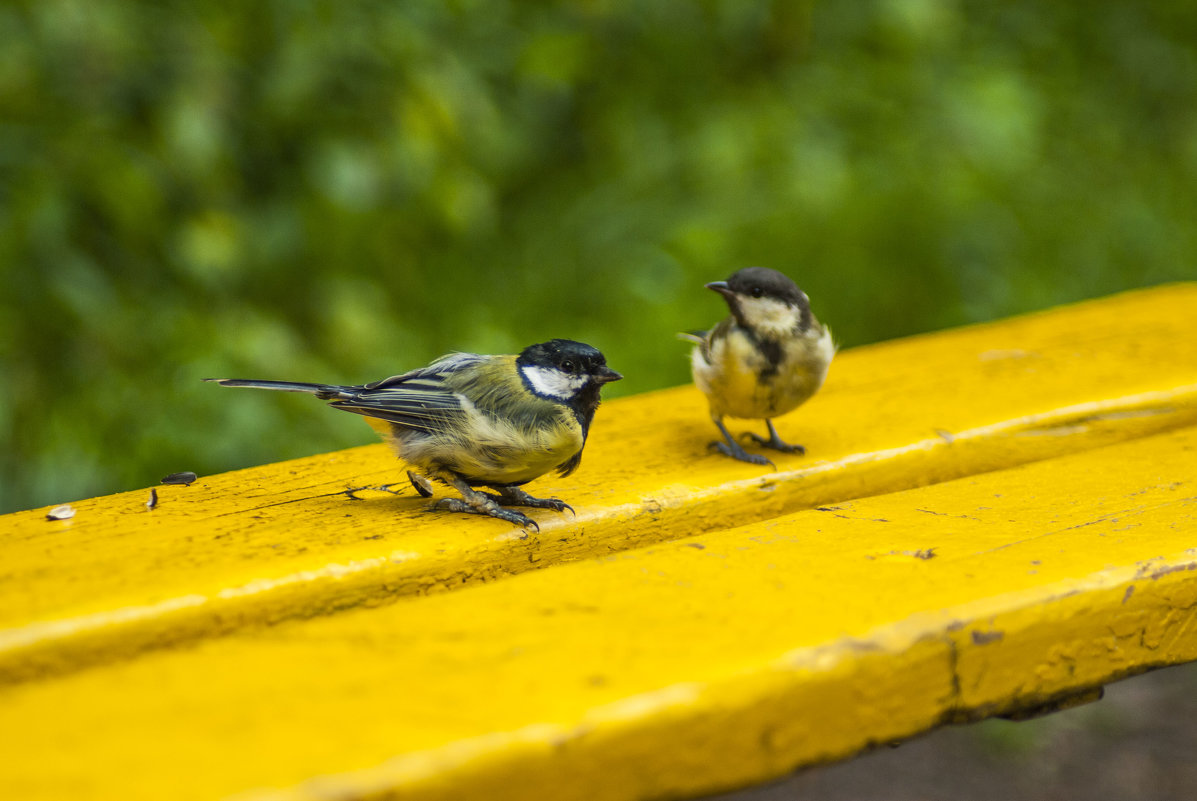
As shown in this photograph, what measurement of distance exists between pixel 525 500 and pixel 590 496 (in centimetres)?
10

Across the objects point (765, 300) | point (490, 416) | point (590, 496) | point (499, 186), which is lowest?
point (590, 496)

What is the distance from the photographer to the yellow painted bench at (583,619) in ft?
3.11

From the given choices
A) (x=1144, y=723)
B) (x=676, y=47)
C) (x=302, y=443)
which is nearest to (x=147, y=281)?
(x=302, y=443)

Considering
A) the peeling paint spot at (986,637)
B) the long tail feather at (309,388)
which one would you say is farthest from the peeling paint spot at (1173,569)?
the long tail feather at (309,388)

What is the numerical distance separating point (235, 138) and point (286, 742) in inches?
119

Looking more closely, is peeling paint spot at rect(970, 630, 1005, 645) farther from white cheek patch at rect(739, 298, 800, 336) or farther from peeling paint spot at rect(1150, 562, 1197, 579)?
white cheek patch at rect(739, 298, 800, 336)

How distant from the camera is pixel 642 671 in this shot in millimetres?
1044

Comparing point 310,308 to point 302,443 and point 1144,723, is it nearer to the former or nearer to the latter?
point 302,443

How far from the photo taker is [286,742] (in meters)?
0.93

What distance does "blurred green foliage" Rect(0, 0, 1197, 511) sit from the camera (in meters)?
3.25

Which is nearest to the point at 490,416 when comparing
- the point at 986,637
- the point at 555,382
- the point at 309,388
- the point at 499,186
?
the point at 555,382

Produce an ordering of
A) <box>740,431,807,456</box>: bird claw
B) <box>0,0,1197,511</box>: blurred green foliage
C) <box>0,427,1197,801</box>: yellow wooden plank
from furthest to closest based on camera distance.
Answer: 1. <box>0,0,1197,511</box>: blurred green foliage
2. <box>740,431,807,456</box>: bird claw
3. <box>0,427,1197,801</box>: yellow wooden plank

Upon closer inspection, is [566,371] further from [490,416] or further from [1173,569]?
[1173,569]

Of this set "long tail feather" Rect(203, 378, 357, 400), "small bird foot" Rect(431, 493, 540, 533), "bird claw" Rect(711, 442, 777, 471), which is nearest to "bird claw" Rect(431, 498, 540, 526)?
"small bird foot" Rect(431, 493, 540, 533)
